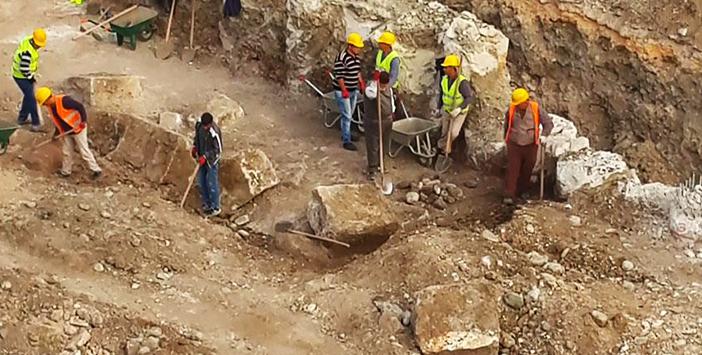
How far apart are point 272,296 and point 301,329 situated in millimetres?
712

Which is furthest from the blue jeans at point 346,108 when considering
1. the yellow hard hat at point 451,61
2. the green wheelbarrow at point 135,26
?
the green wheelbarrow at point 135,26

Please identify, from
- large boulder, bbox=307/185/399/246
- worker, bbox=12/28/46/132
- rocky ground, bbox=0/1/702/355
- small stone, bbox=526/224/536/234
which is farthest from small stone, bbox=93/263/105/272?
small stone, bbox=526/224/536/234

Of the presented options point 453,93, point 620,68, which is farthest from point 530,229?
point 620,68

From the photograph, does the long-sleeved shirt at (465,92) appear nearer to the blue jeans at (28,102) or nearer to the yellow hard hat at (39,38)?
the yellow hard hat at (39,38)

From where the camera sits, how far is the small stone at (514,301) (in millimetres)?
9898

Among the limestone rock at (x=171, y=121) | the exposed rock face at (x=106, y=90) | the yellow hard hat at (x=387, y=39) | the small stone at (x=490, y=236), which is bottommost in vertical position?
the small stone at (x=490, y=236)

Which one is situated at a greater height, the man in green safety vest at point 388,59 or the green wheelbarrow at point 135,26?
the man in green safety vest at point 388,59

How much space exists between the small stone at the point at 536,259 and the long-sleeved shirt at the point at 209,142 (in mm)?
3979

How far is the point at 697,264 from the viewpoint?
34.8ft

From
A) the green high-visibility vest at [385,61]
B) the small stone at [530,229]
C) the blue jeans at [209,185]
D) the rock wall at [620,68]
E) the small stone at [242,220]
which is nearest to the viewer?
the small stone at [530,229]

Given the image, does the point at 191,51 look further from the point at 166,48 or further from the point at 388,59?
the point at 388,59

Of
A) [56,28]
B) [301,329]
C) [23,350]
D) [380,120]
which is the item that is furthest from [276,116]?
[23,350]

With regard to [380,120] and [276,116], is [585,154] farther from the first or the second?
[276,116]

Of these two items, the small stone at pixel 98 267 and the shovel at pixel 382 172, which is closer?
the small stone at pixel 98 267
